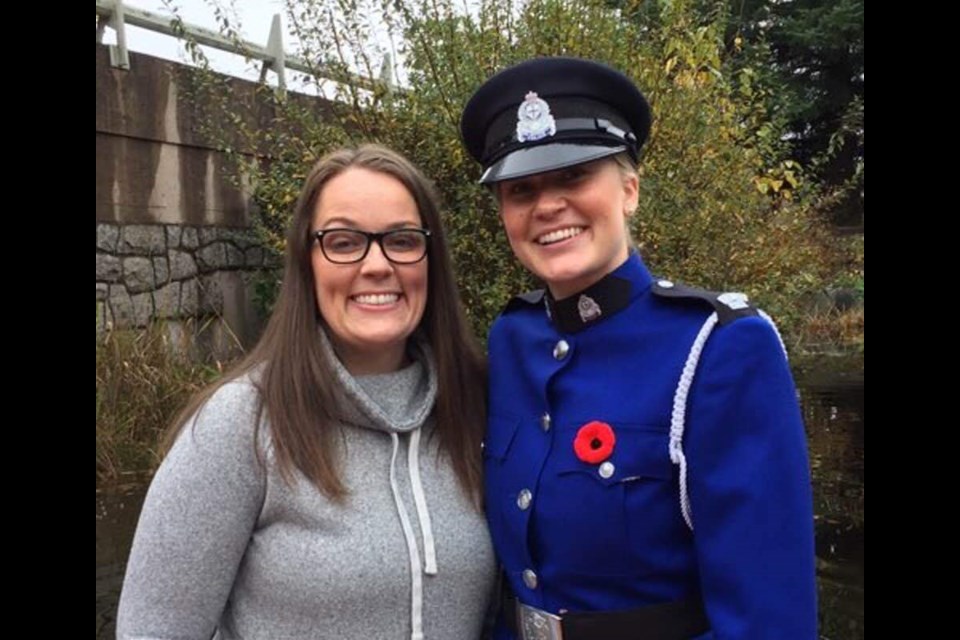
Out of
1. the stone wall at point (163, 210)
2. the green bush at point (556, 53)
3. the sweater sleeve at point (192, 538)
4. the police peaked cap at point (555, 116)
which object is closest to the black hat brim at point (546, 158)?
the police peaked cap at point (555, 116)

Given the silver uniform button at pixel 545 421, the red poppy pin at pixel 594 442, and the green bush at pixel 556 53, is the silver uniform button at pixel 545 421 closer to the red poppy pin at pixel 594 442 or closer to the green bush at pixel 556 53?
the red poppy pin at pixel 594 442

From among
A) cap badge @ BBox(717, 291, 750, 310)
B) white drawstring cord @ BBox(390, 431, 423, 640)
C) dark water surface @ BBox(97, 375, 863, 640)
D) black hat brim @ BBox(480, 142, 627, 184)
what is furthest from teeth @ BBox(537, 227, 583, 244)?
dark water surface @ BBox(97, 375, 863, 640)

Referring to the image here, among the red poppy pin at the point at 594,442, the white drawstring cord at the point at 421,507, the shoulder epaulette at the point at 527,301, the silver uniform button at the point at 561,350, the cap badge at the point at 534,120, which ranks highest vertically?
the cap badge at the point at 534,120

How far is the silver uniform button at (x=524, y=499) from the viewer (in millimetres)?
1674

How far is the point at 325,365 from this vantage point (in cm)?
178

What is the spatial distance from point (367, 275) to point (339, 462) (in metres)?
0.35

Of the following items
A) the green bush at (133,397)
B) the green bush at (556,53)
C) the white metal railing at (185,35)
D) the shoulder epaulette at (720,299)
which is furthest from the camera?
the white metal railing at (185,35)

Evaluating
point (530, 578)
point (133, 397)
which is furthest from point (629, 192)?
point (133, 397)

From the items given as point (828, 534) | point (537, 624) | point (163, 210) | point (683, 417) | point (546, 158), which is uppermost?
point (163, 210)

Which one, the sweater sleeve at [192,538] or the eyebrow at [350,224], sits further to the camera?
the eyebrow at [350,224]

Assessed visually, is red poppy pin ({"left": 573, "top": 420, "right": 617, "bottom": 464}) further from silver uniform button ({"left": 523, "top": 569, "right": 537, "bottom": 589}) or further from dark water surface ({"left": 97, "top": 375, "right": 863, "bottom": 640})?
dark water surface ({"left": 97, "top": 375, "right": 863, "bottom": 640})

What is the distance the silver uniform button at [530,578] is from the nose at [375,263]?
60cm

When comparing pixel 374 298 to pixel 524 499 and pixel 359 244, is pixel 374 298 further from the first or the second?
pixel 524 499

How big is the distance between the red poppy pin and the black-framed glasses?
48cm
